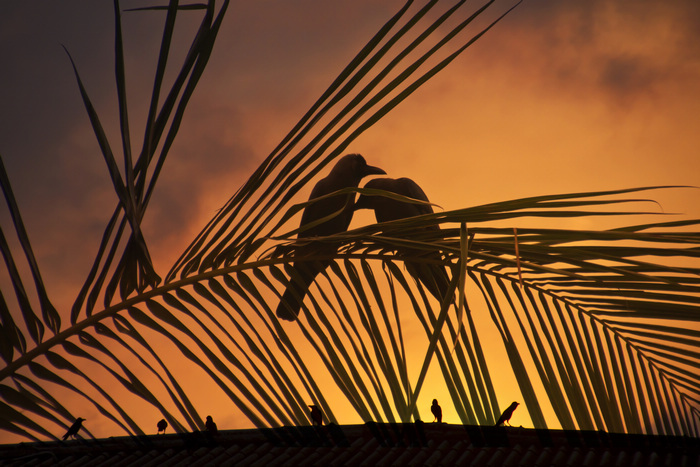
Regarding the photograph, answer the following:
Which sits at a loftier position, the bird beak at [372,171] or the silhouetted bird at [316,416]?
the bird beak at [372,171]

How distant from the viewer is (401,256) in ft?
3.60

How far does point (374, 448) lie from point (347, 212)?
911 millimetres

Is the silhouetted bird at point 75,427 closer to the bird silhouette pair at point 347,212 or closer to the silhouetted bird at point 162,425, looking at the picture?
the silhouetted bird at point 162,425

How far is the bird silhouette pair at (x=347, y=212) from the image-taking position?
1.11 m

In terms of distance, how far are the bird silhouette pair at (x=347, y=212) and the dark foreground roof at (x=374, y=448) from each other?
29cm

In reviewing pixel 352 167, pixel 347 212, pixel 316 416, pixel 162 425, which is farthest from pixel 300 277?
pixel 352 167

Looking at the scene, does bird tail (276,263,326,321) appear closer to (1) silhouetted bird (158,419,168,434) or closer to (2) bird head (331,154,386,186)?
(1) silhouetted bird (158,419,168,434)

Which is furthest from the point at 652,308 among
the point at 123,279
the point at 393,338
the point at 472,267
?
the point at 123,279

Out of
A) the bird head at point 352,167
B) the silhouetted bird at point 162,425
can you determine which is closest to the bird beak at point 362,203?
the bird head at point 352,167

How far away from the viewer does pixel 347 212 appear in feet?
5.73

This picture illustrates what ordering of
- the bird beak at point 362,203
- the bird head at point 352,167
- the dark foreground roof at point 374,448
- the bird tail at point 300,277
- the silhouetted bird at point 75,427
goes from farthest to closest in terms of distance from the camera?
the bird head at point 352,167 → the bird beak at point 362,203 → the bird tail at point 300,277 → the silhouetted bird at point 75,427 → the dark foreground roof at point 374,448

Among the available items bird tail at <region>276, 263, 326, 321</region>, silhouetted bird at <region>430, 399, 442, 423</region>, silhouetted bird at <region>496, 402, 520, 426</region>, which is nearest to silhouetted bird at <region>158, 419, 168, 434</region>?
bird tail at <region>276, 263, 326, 321</region>

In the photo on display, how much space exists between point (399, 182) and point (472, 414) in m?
0.95

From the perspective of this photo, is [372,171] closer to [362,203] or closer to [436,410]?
[362,203]
